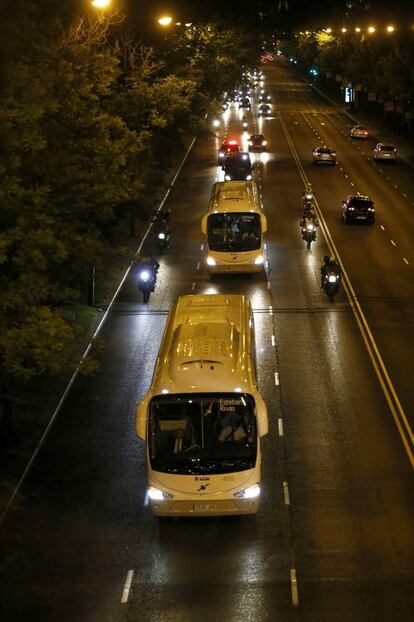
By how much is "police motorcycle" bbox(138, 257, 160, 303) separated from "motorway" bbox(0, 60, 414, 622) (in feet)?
1.46

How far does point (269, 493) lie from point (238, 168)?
4859 centimetres

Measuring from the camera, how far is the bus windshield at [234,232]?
4166 centimetres

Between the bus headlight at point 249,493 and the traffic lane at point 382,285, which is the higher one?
the bus headlight at point 249,493

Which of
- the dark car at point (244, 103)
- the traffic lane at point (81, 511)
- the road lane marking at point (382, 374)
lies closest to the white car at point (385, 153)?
the road lane marking at point (382, 374)

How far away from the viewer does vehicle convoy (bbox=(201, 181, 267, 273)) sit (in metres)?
41.4

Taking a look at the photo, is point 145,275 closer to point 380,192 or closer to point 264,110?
point 380,192

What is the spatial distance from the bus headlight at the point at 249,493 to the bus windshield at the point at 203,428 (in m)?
0.35

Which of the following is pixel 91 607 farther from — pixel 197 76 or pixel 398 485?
pixel 197 76

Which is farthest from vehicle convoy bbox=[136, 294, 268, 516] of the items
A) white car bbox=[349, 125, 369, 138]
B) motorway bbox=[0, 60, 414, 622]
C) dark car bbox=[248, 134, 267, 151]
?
white car bbox=[349, 125, 369, 138]

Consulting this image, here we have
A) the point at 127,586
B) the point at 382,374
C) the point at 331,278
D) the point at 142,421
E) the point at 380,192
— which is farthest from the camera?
the point at 380,192

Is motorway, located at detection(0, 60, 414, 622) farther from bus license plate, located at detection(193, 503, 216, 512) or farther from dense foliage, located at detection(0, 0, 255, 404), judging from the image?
dense foliage, located at detection(0, 0, 255, 404)

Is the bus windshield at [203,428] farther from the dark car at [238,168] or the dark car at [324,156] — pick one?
the dark car at [324,156]

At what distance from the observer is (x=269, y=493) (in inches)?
822

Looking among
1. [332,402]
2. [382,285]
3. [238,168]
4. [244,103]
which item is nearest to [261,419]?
[332,402]
